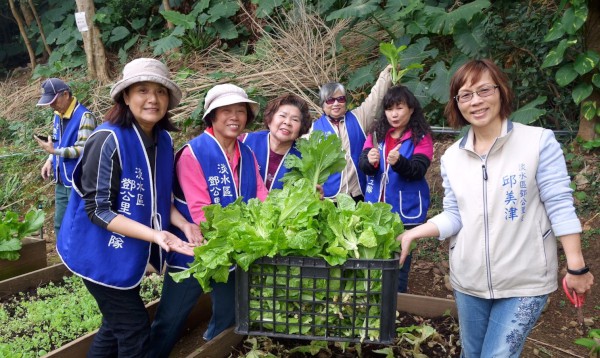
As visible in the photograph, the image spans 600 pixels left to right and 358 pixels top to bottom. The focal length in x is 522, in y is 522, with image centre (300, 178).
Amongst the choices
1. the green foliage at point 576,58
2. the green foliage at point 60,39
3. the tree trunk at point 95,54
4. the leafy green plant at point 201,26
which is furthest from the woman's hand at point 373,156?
the green foliage at point 60,39

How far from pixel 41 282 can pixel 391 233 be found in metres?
3.50

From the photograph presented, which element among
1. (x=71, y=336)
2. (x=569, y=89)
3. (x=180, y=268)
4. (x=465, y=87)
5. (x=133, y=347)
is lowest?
(x=71, y=336)

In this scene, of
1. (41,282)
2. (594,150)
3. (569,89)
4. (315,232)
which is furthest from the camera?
(569,89)

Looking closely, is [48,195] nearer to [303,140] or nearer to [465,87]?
[303,140]

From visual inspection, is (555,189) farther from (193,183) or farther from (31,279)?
(31,279)

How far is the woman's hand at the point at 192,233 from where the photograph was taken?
2.46m

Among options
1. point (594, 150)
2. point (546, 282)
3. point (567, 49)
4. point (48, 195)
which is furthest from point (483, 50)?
point (48, 195)

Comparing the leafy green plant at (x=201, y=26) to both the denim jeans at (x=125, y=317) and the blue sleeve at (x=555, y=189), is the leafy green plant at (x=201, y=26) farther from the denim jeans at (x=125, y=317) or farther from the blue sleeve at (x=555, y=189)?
the blue sleeve at (x=555, y=189)

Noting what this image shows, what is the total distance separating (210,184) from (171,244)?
519mm

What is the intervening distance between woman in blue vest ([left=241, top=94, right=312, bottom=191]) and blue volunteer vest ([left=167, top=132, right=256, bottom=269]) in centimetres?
42

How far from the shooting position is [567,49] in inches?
211

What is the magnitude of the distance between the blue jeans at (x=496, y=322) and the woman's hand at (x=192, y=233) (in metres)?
1.19

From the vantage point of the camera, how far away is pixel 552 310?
12.8 feet

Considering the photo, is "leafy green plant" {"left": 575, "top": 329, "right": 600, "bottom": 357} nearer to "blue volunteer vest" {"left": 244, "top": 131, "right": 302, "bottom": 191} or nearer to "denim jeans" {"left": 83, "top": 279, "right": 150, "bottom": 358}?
"blue volunteer vest" {"left": 244, "top": 131, "right": 302, "bottom": 191}
